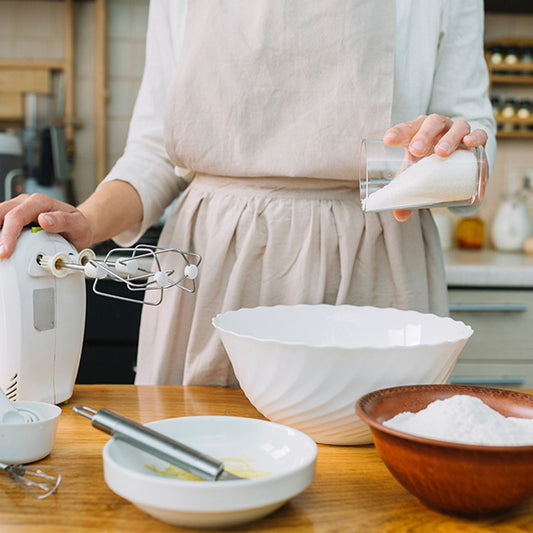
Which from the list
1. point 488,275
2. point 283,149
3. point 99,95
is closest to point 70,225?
point 283,149

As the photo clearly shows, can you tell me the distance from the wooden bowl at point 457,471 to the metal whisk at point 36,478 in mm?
241

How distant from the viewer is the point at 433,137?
0.67 m

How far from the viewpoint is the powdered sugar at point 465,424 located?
475 millimetres

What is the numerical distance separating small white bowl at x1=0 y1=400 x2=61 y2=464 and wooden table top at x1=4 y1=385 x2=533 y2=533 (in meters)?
0.02

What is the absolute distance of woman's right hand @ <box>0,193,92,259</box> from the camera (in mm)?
699

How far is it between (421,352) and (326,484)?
0.14 meters

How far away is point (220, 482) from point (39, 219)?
399 millimetres

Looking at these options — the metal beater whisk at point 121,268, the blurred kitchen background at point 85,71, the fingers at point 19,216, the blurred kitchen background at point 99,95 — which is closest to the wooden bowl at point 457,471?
the metal beater whisk at point 121,268

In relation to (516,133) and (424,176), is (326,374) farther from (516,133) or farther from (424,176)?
(516,133)

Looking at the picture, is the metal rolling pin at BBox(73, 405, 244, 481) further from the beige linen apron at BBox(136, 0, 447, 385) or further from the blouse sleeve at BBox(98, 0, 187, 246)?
the blouse sleeve at BBox(98, 0, 187, 246)

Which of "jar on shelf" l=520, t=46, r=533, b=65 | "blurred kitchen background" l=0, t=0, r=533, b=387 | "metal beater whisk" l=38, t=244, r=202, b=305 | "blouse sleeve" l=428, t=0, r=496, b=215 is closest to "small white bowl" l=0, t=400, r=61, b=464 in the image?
"metal beater whisk" l=38, t=244, r=202, b=305

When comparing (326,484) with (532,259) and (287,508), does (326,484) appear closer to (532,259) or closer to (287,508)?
(287,508)

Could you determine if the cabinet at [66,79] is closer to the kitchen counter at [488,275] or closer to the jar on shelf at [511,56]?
the kitchen counter at [488,275]

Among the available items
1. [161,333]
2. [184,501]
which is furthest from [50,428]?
[161,333]
